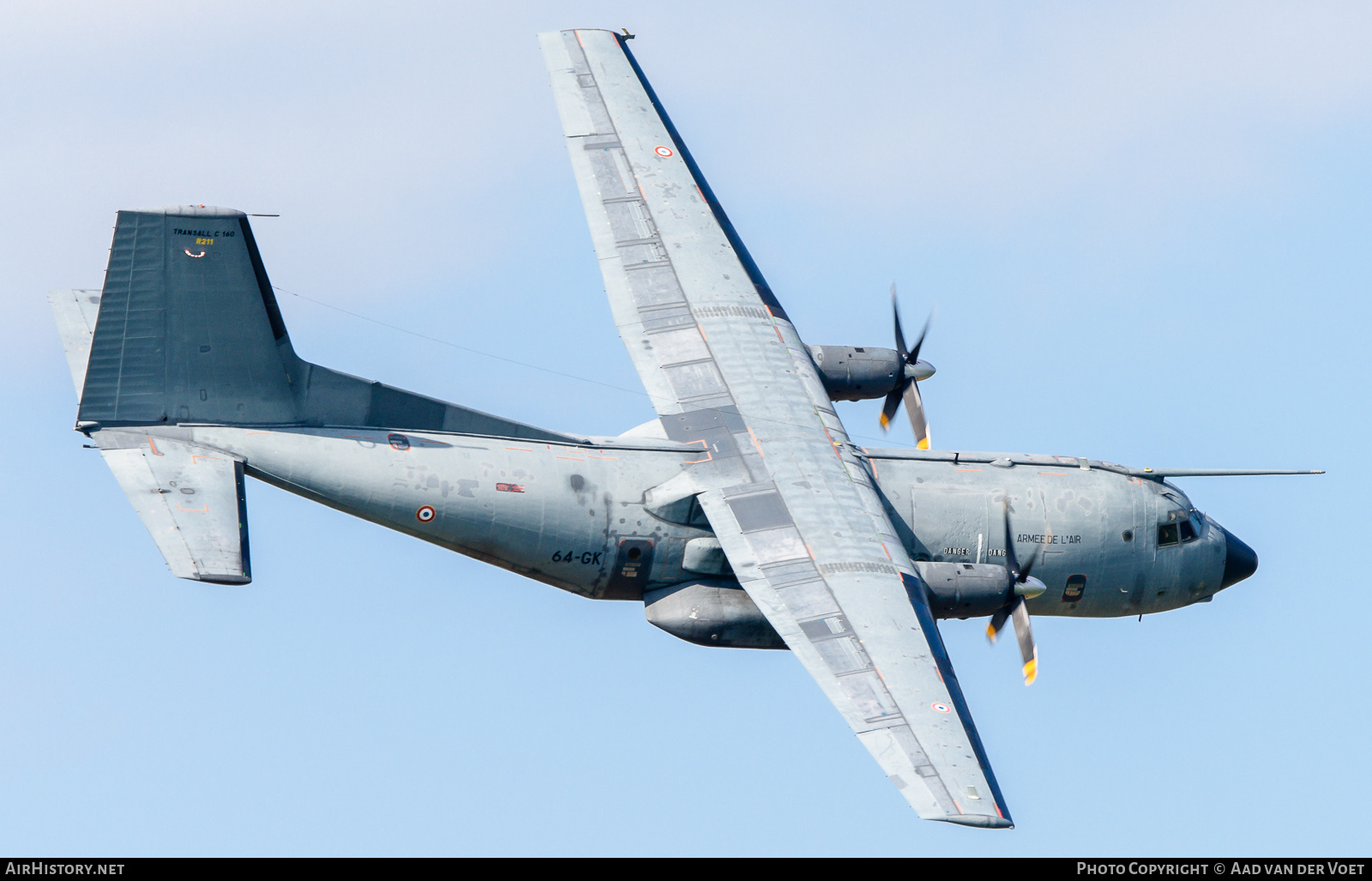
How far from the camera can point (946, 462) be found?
5309 centimetres

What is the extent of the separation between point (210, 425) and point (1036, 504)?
2063 centimetres

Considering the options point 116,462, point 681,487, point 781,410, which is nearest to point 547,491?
point 681,487

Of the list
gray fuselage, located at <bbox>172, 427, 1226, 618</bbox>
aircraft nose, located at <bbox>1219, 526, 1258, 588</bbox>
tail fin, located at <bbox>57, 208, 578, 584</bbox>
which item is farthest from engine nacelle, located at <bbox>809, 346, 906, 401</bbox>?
tail fin, located at <bbox>57, 208, 578, 584</bbox>

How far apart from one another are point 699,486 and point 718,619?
337cm

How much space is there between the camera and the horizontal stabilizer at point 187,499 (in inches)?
1750

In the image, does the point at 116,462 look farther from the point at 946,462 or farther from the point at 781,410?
the point at 946,462

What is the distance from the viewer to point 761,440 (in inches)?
2041

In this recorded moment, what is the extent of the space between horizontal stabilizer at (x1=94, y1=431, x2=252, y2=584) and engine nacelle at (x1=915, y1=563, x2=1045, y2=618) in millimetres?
16273

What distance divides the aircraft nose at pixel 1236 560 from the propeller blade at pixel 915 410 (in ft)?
27.5

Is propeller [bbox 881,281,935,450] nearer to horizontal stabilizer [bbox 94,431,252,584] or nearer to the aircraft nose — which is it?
the aircraft nose

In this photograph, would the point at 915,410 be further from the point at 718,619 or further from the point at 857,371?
the point at 718,619

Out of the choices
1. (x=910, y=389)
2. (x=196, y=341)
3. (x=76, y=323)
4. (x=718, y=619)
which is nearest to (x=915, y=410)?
(x=910, y=389)

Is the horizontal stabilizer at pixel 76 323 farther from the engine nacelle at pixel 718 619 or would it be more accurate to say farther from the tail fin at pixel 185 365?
the engine nacelle at pixel 718 619

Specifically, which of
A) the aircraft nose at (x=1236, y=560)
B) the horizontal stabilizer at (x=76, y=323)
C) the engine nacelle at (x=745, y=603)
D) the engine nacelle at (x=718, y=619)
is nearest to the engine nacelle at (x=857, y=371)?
the engine nacelle at (x=745, y=603)
